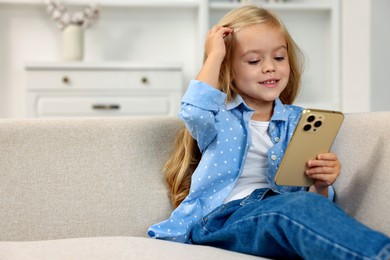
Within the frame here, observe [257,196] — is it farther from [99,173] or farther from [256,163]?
[99,173]

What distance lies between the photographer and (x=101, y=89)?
3.17m

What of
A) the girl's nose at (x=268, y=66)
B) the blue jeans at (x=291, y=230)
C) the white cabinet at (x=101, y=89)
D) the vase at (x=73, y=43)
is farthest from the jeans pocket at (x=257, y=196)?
the vase at (x=73, y=43)

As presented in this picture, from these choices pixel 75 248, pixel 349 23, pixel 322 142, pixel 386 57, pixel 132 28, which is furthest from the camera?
pixel 132 28

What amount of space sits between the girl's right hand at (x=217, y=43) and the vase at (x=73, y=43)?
6.69ft

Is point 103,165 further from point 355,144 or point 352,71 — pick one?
point 352,71

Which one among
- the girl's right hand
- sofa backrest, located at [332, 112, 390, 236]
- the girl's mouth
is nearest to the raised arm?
the girl's right hand

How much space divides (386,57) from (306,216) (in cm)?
237

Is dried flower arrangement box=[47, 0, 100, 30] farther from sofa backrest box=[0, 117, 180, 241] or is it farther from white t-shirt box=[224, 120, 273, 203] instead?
white t-shirt box=[224, 120, 273, 203]

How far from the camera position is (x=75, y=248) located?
1.13 meters

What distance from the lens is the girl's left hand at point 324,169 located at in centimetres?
129

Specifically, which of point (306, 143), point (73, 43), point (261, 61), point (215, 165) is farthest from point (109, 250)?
point (73, 43)

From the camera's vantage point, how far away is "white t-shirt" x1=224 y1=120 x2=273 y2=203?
1.36m

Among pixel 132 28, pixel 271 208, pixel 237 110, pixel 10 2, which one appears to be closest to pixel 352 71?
pixel 132 28

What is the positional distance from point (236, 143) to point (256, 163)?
78 millimetres
